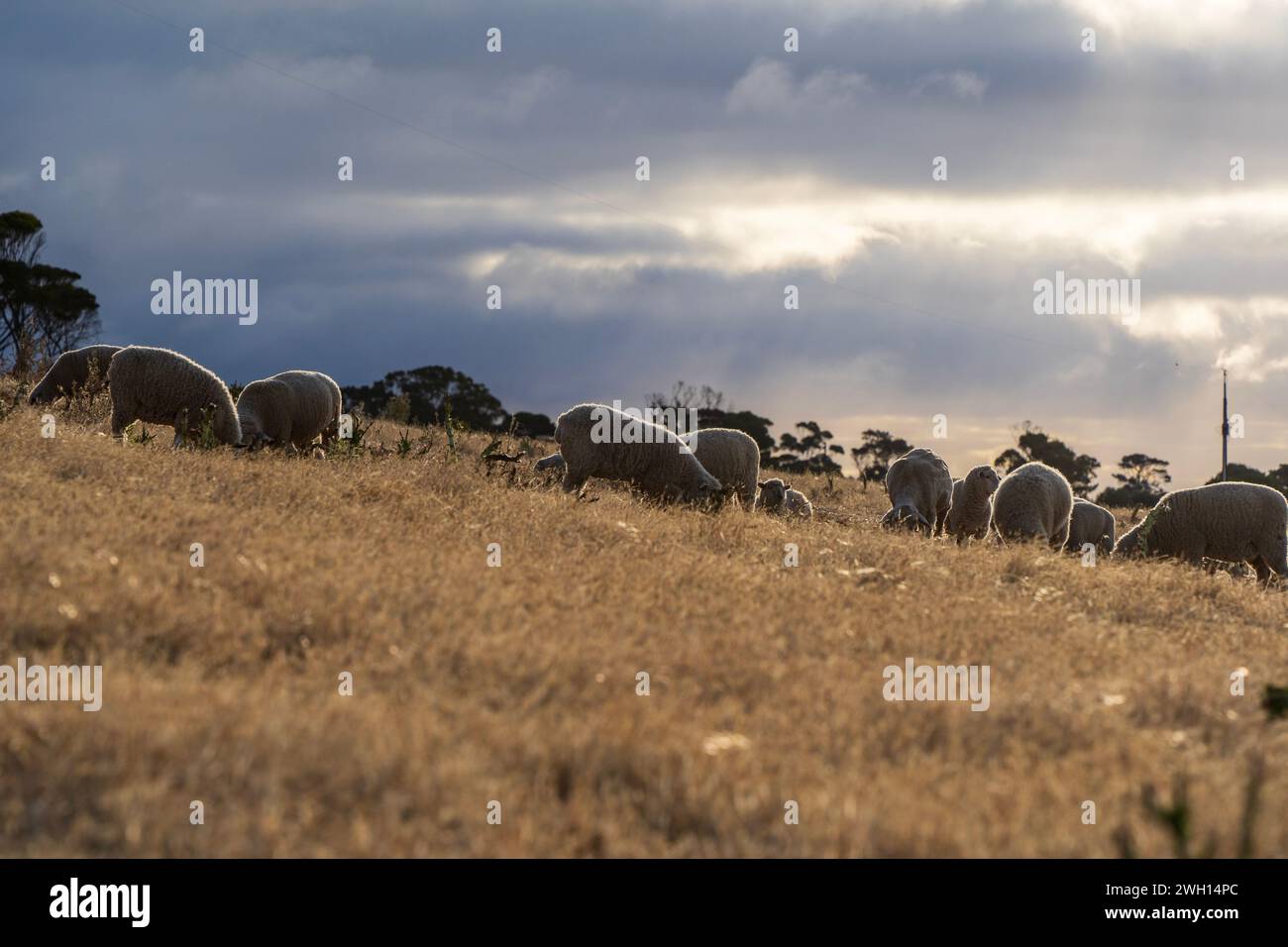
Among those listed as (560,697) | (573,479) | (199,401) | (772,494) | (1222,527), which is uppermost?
(199,401)

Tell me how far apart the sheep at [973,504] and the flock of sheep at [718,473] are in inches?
0.9

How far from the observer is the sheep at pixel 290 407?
18.9 meters

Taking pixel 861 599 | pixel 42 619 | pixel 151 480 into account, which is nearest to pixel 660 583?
pixel 861 599

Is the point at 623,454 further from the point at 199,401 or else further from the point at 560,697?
the point at 560,697

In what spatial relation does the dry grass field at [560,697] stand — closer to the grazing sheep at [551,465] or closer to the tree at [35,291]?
the grazing sheep at [551,465]

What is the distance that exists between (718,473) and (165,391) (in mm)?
8596

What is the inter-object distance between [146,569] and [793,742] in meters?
4.47

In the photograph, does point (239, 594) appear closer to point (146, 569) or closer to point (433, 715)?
point (146, 569)

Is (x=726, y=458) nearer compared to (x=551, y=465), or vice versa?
(x=726, y=458)

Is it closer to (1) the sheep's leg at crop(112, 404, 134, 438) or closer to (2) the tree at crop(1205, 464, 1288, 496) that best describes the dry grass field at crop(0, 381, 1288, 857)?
(1) the sheep's leg at crop(112, 404, 134, 438)

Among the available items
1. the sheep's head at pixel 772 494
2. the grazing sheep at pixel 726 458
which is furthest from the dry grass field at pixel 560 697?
the sheep's head at pixel 772 494

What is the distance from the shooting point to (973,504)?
63.5ft

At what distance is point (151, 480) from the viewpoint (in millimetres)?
11070

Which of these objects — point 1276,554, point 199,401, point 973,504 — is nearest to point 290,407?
point 199,401
